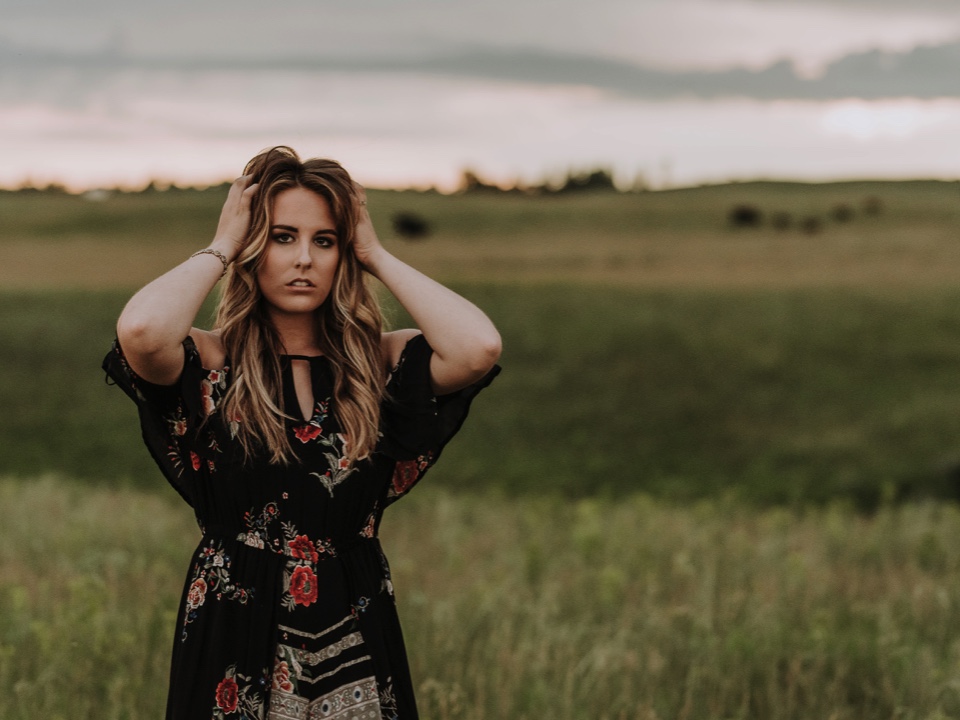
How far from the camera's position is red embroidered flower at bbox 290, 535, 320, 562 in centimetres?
327

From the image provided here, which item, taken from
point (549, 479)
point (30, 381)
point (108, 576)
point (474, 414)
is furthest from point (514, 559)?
point (30, 381)

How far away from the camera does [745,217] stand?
63938 mm

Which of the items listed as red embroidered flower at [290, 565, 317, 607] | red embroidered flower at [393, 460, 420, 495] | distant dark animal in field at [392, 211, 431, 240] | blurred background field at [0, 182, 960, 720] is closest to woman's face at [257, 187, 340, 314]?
red embroidered flower at [393, 460, 420, 495]

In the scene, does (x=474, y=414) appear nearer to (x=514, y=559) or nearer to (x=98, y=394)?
(x=98, y=394)

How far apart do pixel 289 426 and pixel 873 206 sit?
66.9m

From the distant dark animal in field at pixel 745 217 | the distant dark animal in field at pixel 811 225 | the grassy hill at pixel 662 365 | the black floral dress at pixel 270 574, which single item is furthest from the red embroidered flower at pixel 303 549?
the distant dark animal in field at pixel 745 217

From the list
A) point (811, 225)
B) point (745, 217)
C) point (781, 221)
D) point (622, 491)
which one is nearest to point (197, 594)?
point (622, 491)

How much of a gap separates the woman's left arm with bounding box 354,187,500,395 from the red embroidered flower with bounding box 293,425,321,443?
404 millimetres

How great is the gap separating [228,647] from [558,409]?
68.6 ft

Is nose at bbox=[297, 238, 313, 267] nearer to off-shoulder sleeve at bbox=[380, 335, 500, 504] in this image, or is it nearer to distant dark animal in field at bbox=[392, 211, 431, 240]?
off-shoulder sleeve at bbox=[380, 335, 500, 504]

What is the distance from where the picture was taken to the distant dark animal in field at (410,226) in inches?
2319

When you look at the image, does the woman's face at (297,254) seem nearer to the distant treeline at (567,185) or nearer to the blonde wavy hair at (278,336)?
the blonde wavy hair at (278,336)

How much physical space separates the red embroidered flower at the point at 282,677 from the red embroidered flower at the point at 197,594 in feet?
0.91

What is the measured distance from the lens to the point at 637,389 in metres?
25.5
